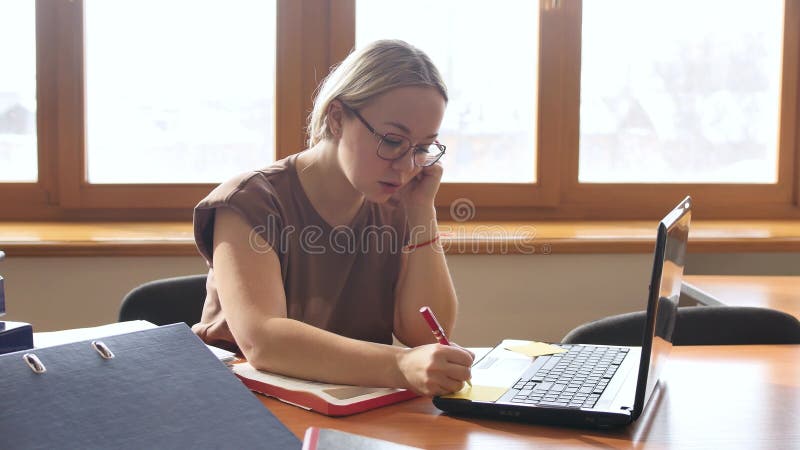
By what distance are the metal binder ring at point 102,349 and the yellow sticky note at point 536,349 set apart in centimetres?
65

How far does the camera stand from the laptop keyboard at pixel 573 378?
1.09 meters

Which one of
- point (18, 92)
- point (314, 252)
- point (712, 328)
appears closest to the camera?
point (314, 252)

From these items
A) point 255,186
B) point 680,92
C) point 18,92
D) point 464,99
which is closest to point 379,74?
point 255,186

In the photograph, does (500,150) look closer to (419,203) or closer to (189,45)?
(189,45)

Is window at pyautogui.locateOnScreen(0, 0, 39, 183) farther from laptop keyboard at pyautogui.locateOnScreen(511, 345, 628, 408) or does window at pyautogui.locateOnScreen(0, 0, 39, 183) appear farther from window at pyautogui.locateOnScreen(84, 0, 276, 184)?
laptop keyboard at pyautogui.locateOnScreen(511, 345, 628, 408)

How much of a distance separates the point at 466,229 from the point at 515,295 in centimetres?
30

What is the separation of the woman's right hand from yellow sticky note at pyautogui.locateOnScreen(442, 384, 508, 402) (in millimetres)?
11

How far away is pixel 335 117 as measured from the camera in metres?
1.56

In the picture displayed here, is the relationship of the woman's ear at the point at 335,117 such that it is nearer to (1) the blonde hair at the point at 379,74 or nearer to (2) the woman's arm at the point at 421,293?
(1) the blonde hair at the point at 379,74

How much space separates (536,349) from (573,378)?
183 millimetres

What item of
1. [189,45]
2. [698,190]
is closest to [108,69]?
[189,45]

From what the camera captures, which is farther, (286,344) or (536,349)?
(536,349)

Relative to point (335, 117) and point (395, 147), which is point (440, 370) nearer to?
point (395, 147)

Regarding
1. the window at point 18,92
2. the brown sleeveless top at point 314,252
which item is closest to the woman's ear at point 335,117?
the brown sleeveless top at point 314,252
